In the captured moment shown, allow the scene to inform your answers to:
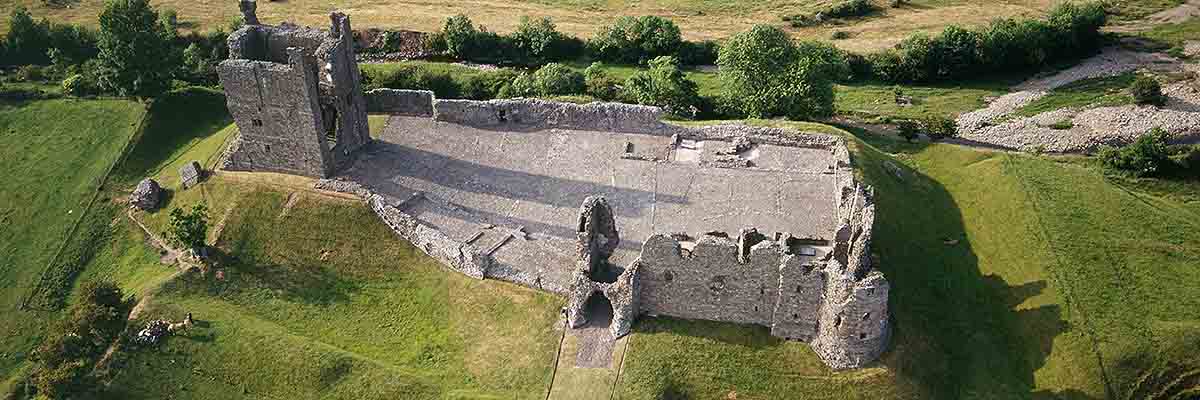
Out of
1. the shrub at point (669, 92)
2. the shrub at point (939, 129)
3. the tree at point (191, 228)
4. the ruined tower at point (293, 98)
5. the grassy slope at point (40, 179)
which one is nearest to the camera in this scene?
the tree at point (191, 228)

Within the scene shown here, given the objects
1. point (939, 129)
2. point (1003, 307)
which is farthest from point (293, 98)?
point (939, 129)

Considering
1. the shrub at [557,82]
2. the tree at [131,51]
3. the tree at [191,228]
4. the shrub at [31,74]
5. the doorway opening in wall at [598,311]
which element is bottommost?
the doorway opening in wall at [598,311]

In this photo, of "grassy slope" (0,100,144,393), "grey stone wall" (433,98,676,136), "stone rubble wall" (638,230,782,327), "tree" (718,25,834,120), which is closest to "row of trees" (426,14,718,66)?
"tree" (718,25,834,120)

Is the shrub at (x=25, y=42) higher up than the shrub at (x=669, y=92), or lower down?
higher up

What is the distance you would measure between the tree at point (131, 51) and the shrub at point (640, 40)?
156 ft

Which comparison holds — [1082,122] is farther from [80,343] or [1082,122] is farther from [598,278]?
[80,343]

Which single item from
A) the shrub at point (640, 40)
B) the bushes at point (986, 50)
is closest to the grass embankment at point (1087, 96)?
the bushes at point (986, 50)

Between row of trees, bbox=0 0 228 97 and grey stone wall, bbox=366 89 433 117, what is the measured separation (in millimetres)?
21034

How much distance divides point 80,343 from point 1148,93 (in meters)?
93.9

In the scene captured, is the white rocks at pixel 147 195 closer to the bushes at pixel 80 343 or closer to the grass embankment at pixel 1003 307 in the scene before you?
the bushes at pixel 80 343

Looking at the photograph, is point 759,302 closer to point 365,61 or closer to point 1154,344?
point 1154,344

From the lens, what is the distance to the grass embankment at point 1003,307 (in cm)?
5319

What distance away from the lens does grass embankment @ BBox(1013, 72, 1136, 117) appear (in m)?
96.1

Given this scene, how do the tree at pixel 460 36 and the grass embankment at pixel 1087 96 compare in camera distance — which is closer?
the grass embankment at pixel 1087 96
